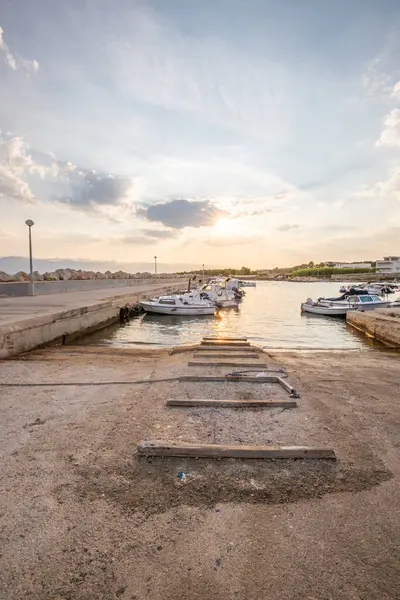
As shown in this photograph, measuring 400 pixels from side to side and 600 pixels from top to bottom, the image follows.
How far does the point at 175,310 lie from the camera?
2880 cm

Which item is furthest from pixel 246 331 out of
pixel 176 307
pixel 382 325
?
pixel 176 307

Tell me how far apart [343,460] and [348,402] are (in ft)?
7.20

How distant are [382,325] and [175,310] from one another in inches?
638

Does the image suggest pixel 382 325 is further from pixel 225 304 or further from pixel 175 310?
pixel 225 304

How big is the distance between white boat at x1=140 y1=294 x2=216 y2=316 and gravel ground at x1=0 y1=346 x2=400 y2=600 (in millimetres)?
23013

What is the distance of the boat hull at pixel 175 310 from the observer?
28625 mm

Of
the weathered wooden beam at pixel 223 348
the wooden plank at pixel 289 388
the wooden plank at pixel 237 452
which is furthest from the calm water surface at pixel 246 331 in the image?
the wooden plank at pixel 237 452

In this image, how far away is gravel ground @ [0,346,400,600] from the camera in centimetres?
225

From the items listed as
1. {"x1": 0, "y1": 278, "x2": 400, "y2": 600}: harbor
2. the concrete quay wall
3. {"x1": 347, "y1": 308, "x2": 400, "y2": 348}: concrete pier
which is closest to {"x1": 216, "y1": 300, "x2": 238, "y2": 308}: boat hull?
the concrete quay wall

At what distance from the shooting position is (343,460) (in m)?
3.75

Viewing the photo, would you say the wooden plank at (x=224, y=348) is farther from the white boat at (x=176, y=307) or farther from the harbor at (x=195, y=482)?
the white boat at (x=176, y=307)

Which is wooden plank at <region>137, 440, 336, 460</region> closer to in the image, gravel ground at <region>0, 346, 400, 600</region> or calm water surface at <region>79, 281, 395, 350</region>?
gravel ground at <region>0, 346, 400, 600</region>

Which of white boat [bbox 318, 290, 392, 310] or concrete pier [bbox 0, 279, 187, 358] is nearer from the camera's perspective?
concrete pier [bbox 0, 279, 187, 358]

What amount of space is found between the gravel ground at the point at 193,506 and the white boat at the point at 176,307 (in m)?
23.0
